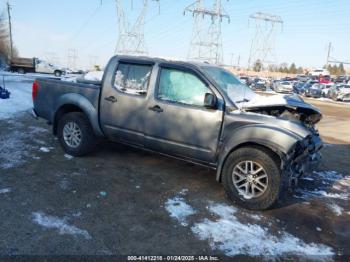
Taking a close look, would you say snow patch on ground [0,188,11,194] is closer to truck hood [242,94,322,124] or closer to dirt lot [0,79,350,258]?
dirt lot [0,79,350,258]

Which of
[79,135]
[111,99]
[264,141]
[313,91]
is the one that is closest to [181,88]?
[111,99]

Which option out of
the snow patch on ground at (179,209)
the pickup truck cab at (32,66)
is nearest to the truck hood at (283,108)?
the snow patch on ground at (179,209)

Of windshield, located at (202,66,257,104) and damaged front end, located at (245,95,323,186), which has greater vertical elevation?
windshield, located at (202,66,257,104)

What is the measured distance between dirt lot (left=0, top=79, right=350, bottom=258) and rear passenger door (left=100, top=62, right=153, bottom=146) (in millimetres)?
596

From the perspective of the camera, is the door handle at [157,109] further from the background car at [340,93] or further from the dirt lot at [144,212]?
the background car at [340,93]

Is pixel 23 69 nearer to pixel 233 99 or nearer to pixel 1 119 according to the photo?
pixel 1 119

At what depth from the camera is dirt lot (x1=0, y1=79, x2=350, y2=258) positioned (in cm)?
332

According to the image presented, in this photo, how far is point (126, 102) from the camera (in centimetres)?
526

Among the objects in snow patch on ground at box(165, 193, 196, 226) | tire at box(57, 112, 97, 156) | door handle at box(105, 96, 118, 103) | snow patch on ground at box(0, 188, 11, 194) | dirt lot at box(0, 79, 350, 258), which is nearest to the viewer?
dirt lot at box(0, 79, 350, 258)

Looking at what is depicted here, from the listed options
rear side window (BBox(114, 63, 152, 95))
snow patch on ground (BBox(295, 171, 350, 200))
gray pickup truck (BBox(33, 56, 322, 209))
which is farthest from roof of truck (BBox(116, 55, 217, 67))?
snow patch on ground (BBox(295, 171, 350, 200))

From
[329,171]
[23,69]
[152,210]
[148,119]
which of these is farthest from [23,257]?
[23,69]

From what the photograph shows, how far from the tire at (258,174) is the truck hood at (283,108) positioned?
1.90 feet

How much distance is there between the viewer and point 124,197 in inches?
172

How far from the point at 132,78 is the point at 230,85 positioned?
1.52 meters
